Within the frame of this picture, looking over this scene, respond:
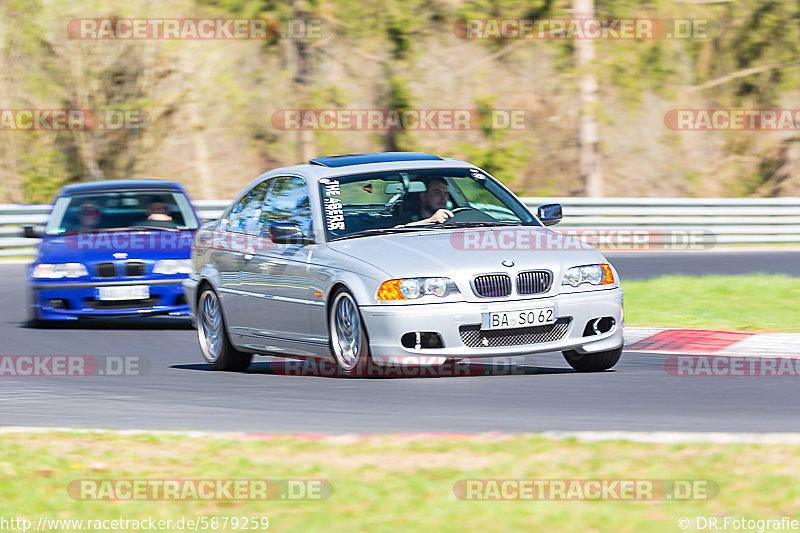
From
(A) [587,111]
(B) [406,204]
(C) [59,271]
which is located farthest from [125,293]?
(A) [587,111]

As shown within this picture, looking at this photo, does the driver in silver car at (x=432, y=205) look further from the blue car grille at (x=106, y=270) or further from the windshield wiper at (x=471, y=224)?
the blue car grille at (x=106, y=270)

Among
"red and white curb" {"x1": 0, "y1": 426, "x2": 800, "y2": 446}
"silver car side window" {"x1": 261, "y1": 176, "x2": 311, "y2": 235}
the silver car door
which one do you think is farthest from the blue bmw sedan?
"red and white curb" {"x1": 0, "y1": 426, "x2": 800, "y2": 446}

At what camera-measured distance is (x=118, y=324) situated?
14.9 metres

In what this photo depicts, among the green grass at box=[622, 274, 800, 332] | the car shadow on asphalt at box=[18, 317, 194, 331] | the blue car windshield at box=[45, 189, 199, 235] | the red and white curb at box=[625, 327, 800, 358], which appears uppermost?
the blue car windshield at box=[45, 189, 199, 235]

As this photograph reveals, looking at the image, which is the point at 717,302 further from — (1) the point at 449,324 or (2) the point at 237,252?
(1) the point at 449,324

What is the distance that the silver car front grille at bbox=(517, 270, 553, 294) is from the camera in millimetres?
9234

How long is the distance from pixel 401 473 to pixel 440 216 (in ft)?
14.0

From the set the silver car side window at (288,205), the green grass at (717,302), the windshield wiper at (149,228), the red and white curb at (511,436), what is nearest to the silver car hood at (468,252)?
the silver car side window at (288,205)

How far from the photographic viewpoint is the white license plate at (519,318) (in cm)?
914

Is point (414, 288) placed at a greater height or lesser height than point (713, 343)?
greater

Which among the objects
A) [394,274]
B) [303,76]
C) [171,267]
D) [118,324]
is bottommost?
[118,324]

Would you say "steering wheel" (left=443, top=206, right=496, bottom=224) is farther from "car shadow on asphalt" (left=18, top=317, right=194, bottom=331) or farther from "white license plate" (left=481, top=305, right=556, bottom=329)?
"car shadow on asphalt" (left=18, top=317, right=194, bottom=331)

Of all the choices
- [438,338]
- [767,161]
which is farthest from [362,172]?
[767,161]

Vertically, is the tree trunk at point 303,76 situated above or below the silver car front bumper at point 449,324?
above
